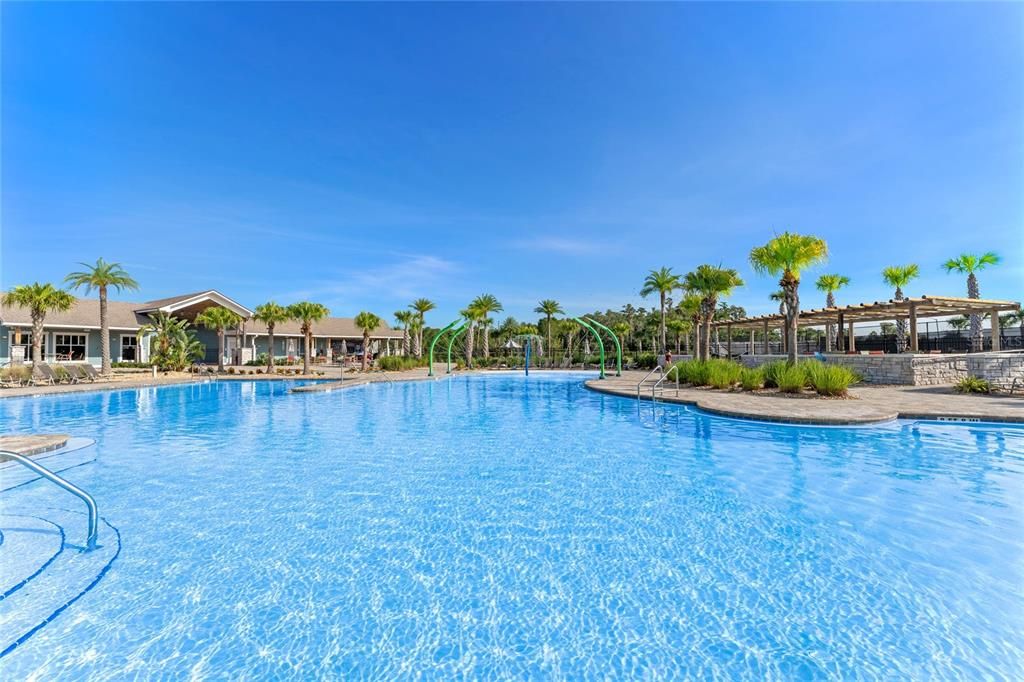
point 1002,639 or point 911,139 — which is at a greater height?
point 911,139

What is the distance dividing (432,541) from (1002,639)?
15.9 ft

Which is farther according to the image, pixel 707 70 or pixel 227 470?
pixel 707 70

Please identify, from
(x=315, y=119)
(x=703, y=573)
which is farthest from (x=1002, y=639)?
(x=315, y=119)

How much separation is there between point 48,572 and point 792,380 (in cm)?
1754

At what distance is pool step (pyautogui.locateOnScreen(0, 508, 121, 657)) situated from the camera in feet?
11.5

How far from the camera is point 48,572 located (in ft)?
14.0

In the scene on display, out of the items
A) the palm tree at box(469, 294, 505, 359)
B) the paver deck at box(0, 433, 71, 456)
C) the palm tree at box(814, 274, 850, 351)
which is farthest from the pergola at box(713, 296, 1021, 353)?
the paver deck at box(0, 433, 71, 456)

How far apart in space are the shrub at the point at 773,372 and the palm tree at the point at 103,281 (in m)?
32.6

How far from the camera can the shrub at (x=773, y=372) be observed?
52.0 ft

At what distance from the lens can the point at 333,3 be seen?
49.1 feet

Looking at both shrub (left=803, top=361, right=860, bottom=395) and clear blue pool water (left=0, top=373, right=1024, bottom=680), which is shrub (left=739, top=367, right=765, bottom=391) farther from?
clear blue pool water (left=0, top=373, right=1024, bottom=680)

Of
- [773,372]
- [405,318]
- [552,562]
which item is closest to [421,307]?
[405,318]

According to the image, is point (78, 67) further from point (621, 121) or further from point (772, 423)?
point (772, 423)

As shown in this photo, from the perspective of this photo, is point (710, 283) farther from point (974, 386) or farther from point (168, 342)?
point (168, 342)
